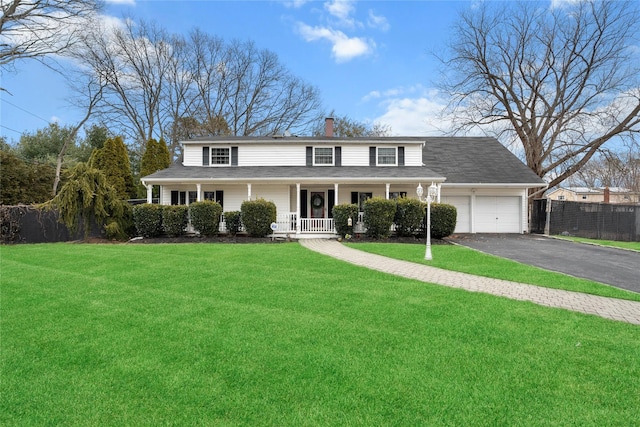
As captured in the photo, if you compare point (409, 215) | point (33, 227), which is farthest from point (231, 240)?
point (33, 227)

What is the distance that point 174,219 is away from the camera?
15.6 m

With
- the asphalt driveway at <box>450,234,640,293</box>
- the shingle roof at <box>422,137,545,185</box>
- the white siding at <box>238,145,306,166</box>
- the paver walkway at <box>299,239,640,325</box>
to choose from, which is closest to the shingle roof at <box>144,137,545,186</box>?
the shingle roof at <box>422,137,545,185</box>

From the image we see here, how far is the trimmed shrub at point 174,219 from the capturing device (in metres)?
15.5

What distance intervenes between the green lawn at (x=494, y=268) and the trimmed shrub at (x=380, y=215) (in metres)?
2.07

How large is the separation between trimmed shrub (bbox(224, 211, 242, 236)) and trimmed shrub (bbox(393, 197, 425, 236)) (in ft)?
23.3

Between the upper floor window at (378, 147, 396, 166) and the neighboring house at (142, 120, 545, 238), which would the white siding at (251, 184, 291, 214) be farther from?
the upper floor window at (378, 147, 396, 166)

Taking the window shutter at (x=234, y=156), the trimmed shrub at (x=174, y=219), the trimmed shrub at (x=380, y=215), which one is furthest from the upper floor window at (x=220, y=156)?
the trimmed shrub at (x=380, y=215)

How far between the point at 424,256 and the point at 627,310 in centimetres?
538

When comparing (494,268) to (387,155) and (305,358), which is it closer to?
(305,358)

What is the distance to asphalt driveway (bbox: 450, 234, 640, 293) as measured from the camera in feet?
26.7

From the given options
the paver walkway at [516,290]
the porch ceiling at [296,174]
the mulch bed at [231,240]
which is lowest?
the paver walkway at [516,290]

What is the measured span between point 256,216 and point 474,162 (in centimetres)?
1355

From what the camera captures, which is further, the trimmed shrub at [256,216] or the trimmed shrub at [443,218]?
the trimmed shrub at [256,216]

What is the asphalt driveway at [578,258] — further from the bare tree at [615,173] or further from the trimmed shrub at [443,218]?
the bare tree at [615,173]
